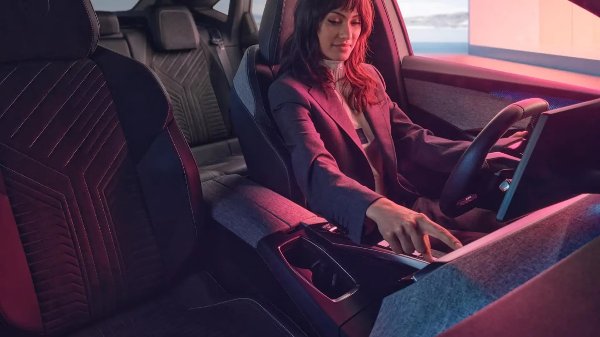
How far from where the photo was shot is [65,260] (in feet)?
4.16

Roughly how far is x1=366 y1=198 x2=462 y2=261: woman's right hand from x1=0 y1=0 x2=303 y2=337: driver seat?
1.21 feet

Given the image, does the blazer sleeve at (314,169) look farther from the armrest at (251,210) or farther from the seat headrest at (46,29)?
the seat headrest at (46,29)

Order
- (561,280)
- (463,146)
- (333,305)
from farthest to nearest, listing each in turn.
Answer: (463,146)
(333,305)
(561,280)

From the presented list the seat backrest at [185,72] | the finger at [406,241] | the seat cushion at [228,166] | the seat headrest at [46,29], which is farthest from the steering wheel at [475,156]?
the seat backrest at [185,72]

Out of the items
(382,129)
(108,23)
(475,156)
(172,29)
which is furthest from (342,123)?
(172,29)

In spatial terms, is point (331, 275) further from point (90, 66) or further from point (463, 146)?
point (90, 66)

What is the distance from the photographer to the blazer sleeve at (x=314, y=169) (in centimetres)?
112

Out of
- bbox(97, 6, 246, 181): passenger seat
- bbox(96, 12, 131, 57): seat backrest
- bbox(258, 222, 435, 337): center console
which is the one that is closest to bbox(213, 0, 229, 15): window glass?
bbox(97, 6, 246, 181): passenger seat

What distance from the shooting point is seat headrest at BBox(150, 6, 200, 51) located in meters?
3.00

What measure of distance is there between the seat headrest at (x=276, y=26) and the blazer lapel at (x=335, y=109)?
0.16 metres

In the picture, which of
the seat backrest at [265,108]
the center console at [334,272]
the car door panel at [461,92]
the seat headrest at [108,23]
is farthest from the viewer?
the seat headrest at [108,23]

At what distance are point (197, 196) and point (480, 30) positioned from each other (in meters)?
2.00

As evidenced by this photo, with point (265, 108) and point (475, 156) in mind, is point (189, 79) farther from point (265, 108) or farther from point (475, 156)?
point (475, 156)

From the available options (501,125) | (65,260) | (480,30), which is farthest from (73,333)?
(480,30)
